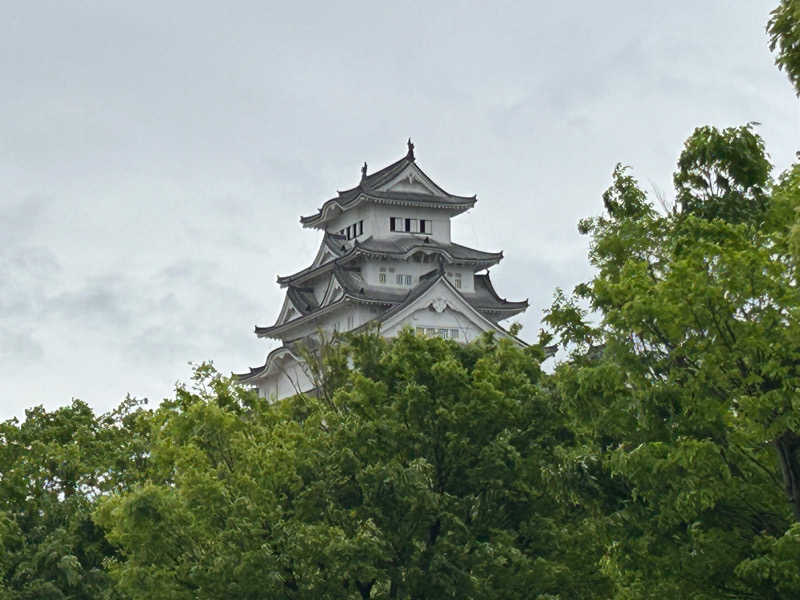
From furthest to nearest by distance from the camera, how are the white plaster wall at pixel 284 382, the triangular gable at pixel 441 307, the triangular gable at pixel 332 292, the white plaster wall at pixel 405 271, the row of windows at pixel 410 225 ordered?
the row of windows at pixel 410 225 < the white plaster wall at pixel 405 271 < the triangular gable at pixel 332 292 < the white plaster wall at pixel 284 382 < the triangular gable at pixel 441 307

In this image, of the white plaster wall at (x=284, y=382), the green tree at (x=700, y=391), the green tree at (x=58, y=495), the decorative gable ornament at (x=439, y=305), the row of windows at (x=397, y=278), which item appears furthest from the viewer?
the row of windows at (x=397, y=278)

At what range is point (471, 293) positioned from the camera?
72.1 metres

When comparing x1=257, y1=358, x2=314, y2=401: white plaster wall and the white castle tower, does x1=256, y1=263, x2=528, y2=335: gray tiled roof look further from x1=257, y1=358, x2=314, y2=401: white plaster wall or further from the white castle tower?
x1=257, y1=358, x2=314, y2=401: white plaster wall

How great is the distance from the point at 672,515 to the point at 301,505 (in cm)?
949

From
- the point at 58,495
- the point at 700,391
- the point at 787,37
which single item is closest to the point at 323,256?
the point at 58,495

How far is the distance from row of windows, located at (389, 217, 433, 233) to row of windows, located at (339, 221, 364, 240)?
5.44 ft

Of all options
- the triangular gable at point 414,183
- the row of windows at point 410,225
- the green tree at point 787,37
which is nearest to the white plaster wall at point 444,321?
the row of windows at point 410,225

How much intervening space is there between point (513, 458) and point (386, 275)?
43966 mm

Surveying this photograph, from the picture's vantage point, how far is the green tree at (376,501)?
1000 inches

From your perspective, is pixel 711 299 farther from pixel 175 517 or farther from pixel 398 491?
pixel 175 517

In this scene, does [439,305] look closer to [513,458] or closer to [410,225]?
[410,225]

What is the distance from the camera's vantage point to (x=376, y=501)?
86.5 ft

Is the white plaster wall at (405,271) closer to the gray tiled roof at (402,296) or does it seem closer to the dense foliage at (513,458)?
the gray tiled roof at (402,296)

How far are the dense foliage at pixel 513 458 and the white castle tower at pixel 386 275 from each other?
29240 millimetres
